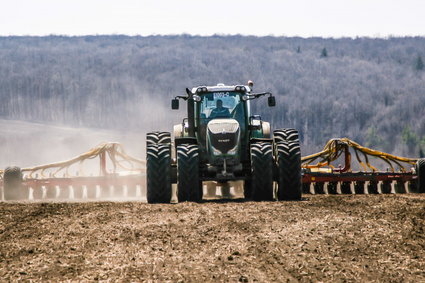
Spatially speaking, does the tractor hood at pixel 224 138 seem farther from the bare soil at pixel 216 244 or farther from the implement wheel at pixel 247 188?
the bare soil at pixel 216 244

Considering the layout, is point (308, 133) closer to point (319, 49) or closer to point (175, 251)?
point (319, 49)

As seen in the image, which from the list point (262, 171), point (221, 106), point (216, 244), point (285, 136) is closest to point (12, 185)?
point (221, 106)

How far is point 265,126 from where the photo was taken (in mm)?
15023

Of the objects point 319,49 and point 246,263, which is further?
point 319,49

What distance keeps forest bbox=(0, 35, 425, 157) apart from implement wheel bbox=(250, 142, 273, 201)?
250ft

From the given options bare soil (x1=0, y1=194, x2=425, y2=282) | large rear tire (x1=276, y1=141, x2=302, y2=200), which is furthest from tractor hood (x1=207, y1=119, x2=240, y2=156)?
bare soil (x1=0, y1=194, x2=425, y2=282)

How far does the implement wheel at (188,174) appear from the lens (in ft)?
40.0

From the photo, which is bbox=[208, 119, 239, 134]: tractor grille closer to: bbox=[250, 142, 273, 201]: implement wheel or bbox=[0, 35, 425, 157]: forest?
bbox=[250, 142, 273, 201]: implement wheel

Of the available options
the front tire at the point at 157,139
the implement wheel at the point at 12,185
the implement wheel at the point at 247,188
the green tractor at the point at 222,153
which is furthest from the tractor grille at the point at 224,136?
the implement wheel at the point at 12,185

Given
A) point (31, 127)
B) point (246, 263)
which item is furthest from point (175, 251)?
point (31, 127)

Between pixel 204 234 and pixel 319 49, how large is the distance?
551ft

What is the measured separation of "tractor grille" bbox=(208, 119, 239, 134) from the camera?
1277cm

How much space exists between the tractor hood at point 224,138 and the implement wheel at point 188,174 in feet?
1.95

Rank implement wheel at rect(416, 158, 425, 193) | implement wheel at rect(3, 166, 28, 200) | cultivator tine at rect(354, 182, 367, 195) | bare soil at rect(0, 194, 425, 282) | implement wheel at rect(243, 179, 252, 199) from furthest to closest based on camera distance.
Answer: implement wheel at rect(3, 166, 28, 200) < cultivator tine at rect(354, 182, 367, 195) < implement wheel at rect(416, 158, 425, 193) < implement wheel at rect(243, 179, 252, 199) < bare soil at rect(0, 194, 425, 282)
